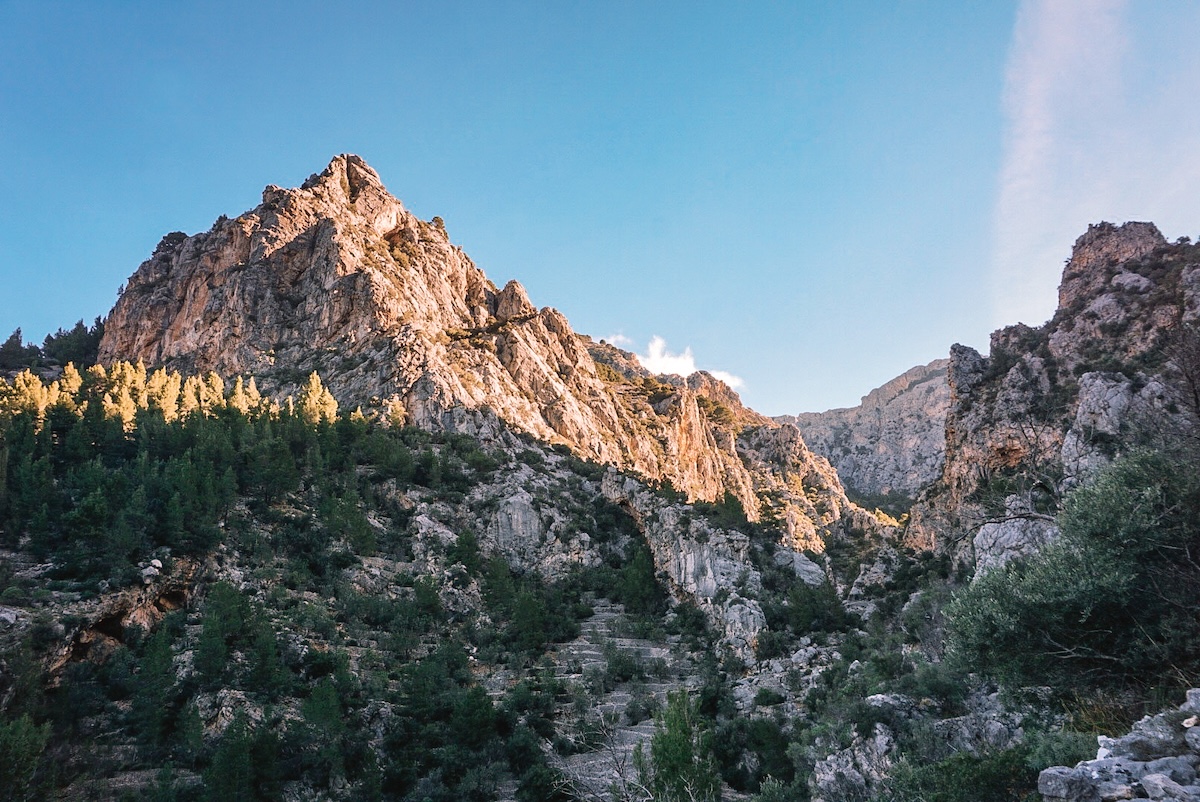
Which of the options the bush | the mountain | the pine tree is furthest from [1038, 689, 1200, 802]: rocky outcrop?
the pine tree

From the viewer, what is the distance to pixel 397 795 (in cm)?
2667

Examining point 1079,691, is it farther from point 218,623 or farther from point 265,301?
point 265,301

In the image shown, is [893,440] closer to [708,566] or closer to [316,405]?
[708,566]

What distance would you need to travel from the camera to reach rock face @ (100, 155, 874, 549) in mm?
81312

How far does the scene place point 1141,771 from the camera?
26.4 ft

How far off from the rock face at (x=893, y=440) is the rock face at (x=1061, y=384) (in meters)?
93.6

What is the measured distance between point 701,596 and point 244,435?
46334 mm

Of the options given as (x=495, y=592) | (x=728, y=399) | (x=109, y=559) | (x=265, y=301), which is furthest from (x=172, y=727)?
(x=728, y=399)

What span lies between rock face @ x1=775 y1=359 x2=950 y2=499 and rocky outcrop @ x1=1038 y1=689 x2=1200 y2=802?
141597 mm

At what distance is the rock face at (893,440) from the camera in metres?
148

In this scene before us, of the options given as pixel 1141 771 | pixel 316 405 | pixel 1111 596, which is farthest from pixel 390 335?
pixel 1141 771

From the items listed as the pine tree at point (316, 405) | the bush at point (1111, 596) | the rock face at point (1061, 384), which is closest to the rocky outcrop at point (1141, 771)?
the bush at point (1111, 596)

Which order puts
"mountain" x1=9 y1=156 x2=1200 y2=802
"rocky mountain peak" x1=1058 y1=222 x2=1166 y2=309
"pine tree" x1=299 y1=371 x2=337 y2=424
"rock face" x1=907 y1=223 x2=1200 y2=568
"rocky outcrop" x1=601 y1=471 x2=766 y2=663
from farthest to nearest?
"pine tree" x1=299 y1=371 x2=337 y2=424, "rocky mountain peak" x1=1058 y1=222 x2=1166 y2=309, "rocky outcrop" x1=601 y1=471 x2=766 y2=663, "rock face" x1=907 y1=223 x2=1200 y2=568, "mountain" x1=9 y1=156 x2=1200 y2=802

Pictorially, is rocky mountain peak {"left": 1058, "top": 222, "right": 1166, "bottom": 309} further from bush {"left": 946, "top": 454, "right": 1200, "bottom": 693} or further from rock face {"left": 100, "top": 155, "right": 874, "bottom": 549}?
bush {"left": 946, "top": 454, "right": 1200, "bottom": 693}
